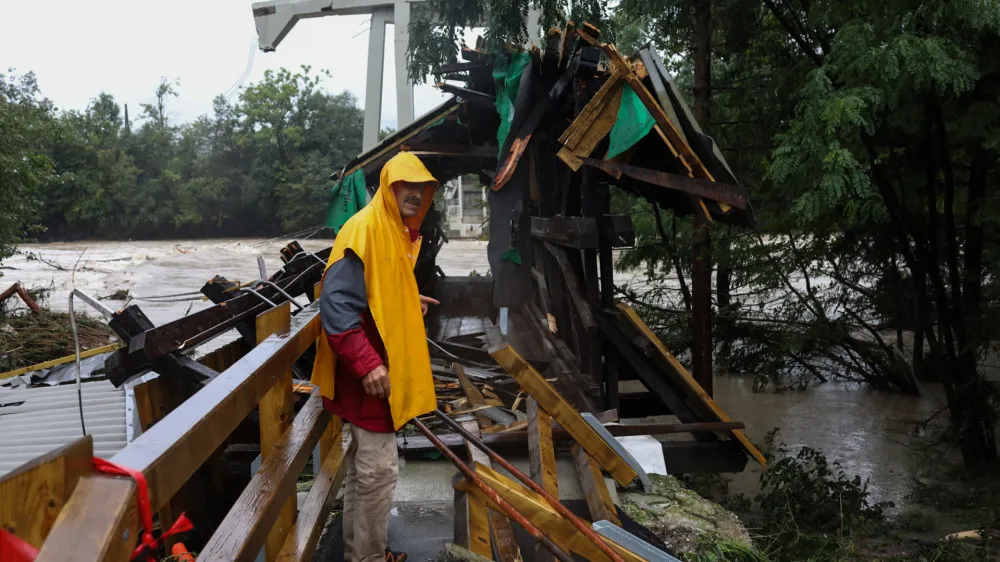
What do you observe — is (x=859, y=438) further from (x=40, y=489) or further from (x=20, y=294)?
(x=20, y=294)

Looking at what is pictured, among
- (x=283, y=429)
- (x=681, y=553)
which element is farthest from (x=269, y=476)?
(x=681, y=553)

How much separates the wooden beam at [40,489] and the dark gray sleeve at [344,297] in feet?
5.51

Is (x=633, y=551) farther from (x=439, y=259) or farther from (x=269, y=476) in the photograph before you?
(x=439, y=259)

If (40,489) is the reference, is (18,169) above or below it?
above

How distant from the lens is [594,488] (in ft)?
13.5

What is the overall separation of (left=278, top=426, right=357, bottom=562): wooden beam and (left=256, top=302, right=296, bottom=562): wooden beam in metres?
0.04

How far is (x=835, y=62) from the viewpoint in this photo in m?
6.30

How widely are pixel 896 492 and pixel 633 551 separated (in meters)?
7.82

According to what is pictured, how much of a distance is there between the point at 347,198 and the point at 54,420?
4543mm

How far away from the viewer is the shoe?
10.6ft

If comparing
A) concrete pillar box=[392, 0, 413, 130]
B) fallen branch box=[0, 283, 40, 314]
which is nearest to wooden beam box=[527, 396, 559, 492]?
fallen branch box=[0, 283, 40, 314]

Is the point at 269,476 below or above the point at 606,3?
below

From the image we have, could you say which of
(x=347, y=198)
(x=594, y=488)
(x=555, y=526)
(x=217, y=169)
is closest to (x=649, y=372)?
(x=594, y=488)

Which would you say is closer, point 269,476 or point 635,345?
point 269,476
